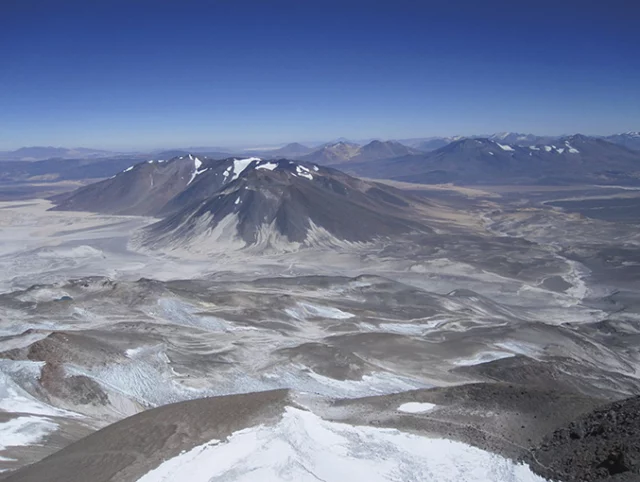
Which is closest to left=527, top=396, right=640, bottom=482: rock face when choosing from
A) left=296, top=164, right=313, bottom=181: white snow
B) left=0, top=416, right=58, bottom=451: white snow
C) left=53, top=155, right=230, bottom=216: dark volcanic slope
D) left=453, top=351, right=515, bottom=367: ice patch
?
left=453, top=351, right=515, bottom=367: ice patch

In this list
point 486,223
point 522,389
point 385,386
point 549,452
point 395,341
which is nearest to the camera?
point 549,452

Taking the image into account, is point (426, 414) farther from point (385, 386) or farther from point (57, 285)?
point (57, 285)

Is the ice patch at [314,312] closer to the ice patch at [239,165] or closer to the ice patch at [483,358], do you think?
the ice patch at [483,358]

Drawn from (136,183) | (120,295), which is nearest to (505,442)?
(120,295)

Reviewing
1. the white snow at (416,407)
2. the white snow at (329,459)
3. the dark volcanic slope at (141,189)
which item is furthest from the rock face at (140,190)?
the white snow at (329,459)

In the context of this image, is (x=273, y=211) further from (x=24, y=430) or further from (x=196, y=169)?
(x=24, y=430)

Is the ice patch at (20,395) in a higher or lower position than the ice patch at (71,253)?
higher
